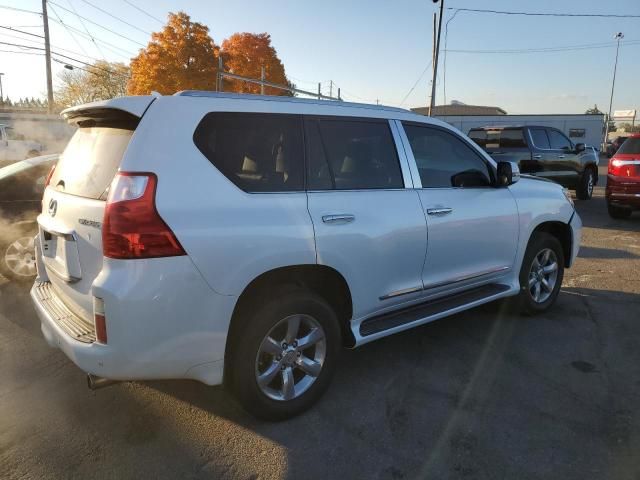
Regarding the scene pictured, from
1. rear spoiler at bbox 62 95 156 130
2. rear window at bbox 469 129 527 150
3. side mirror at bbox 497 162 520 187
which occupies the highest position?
rear window at bbox 469 129 527 150

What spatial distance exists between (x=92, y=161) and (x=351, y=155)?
5.16 feet

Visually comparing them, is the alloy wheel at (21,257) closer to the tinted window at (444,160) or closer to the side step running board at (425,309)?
the side step running board at (425,309)

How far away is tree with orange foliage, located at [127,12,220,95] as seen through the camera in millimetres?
32906

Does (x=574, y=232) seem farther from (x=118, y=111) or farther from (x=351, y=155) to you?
(x=118, y=111)

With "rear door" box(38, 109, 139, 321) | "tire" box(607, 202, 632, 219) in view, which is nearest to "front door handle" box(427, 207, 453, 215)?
"rear door" box(38, 109, 139, 321)

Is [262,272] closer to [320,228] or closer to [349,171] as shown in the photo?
[320,228]

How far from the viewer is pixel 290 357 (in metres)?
2.91

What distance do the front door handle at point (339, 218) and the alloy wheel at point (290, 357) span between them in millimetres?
578

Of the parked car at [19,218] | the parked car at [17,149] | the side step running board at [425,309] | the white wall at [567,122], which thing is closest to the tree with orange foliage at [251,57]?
the white wall at [567,122]

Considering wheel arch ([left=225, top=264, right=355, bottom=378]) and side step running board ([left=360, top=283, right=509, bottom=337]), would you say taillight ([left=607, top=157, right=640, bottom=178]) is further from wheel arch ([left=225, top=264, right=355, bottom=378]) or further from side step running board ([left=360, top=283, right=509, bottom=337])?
wheel arch ([left=225, top=264, right=355, bottom=378])

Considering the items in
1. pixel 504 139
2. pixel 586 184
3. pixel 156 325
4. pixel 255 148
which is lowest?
pixel 156 325

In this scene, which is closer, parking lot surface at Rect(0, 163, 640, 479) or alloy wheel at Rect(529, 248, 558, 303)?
parking lot surface at Rect(0, 163, 640, 479)

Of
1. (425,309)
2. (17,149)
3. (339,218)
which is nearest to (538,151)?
(425,309)

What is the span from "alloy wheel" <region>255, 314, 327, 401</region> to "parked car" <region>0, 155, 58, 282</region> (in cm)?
369
